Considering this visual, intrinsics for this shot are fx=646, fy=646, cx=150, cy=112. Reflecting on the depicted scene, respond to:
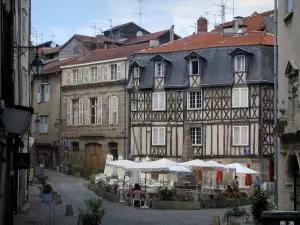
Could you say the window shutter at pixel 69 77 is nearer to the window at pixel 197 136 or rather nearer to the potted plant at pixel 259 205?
the window at pixel 197 136

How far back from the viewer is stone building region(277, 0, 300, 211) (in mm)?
18188

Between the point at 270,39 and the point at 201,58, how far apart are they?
4.56 metres

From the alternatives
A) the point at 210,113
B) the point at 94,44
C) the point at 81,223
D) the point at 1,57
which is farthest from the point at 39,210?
the point at 94,44

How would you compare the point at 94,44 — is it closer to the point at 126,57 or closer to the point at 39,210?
the point at 126,57

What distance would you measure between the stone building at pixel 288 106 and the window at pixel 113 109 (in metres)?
27.1

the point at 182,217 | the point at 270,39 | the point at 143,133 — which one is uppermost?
the point at 270,39

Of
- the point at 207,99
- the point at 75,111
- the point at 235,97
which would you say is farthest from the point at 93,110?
the point at 235,97

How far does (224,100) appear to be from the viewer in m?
40.6

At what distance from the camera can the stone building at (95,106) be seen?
4672 centimetres

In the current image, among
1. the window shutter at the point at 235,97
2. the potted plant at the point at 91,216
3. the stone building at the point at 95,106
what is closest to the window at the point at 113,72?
the stone building at the point at 95,106

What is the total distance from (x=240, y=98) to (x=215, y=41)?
5381 millimetres

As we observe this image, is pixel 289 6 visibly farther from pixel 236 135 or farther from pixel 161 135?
pixel 161 135

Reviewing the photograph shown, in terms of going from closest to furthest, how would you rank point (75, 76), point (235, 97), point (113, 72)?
point (235, 97) < point (113, 72) < point (75, 76)

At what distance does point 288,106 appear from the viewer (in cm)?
1920
